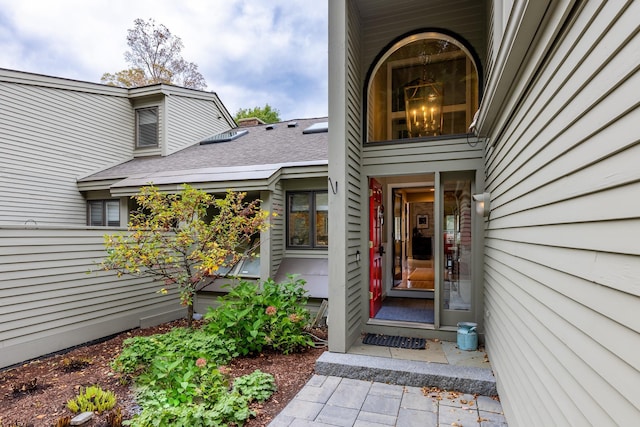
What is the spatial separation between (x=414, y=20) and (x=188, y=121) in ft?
25.5

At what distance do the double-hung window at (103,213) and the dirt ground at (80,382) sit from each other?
4484 millimetres

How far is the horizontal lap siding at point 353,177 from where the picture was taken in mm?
4152

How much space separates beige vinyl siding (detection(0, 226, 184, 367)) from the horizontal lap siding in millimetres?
3832

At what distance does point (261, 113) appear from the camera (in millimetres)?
25094

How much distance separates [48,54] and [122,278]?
22.0 m

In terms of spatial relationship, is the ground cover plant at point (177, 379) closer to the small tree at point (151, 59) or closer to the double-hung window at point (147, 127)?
the double-hung window at point (147, 127)

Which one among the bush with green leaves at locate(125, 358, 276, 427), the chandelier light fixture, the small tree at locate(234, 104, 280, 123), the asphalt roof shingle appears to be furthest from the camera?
the small tree at locate(234, 104, 280, 123)

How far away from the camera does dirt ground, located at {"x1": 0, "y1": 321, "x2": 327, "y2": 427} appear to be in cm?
290

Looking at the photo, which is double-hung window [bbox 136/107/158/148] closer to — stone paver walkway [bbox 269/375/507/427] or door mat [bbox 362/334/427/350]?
door mat [bbox 362/334/427/350]

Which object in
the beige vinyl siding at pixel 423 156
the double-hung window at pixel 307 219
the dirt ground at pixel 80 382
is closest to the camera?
the dirt ground at pixel 80 382

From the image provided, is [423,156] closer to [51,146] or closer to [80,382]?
[80,382]

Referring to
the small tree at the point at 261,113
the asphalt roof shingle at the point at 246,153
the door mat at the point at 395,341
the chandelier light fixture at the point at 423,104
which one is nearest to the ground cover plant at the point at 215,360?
the door mat at the point at 395,341

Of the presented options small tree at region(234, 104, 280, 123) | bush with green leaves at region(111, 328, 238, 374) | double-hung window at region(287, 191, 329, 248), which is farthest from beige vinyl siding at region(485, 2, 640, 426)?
small tree at region(234, 104, 280, 123)

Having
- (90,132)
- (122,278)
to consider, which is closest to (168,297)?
(122,278)
